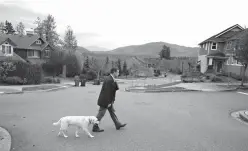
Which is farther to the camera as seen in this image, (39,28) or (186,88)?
(39,28)

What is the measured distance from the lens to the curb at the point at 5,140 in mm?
4805

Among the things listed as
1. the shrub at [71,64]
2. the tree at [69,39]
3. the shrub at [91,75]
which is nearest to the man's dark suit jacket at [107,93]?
the shrub at [91,75]

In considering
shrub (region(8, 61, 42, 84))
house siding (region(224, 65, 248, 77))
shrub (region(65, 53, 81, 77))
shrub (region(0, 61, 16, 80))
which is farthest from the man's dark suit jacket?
shrub (region(65, 53, 81, 77))

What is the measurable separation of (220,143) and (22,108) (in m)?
8.34

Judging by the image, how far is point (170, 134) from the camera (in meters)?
6.07

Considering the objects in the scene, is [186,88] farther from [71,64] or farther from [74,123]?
[71,64]

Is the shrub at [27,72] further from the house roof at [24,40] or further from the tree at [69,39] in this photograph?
the tree at [69,39]

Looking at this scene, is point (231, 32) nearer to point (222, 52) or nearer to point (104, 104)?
point (222, 52)

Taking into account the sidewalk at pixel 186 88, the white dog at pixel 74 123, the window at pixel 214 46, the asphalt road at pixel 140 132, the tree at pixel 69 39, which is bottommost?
the asphalt road at pixel 140 132

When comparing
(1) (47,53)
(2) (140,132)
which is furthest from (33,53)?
(2) (140,132)

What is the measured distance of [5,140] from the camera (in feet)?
17.3

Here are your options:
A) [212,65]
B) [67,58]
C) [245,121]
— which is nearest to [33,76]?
[67,58]

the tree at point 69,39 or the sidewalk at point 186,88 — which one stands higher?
the tree at point 69,39

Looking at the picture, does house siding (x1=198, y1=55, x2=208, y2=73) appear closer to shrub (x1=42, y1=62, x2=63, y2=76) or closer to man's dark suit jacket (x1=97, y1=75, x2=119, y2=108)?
shrub (x1=42, y1=62, x2=63, y2=76)
